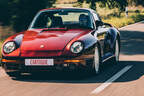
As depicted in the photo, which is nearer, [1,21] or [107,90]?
[107,90]

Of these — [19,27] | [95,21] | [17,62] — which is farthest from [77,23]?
[19,27]

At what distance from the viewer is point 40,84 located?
24.6 feet

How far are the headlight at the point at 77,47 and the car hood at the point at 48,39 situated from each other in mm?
160

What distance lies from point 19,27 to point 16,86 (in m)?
6.18

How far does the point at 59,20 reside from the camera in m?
9.20

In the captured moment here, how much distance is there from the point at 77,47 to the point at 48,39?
0.64 m

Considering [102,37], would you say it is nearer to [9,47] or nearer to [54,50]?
[54,50]

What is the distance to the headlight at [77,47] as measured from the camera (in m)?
7.63

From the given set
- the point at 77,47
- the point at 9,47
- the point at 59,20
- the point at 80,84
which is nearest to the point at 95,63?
the point at 77,47

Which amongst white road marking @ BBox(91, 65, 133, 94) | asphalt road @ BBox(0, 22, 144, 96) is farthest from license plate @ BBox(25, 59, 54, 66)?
white road marking @ BBox(91, 65, 133, 94)

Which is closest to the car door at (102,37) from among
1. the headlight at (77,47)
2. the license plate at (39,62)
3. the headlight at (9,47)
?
the headlight at (77,47)

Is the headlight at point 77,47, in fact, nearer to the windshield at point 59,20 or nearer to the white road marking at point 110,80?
the white road marking at point 110,80

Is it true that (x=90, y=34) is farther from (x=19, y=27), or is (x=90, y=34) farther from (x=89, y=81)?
(x=19, y=27)

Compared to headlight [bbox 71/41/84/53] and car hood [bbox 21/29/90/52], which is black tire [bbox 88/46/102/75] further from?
car hood [bbox 21/29/90/52]
